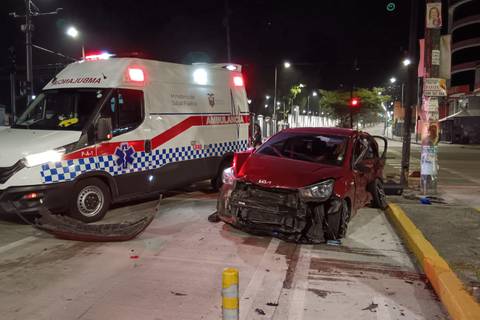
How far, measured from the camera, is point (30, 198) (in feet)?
22.9

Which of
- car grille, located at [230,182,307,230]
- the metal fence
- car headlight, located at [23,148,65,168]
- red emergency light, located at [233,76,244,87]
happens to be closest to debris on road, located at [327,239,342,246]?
car grille, located at [230,182,307,230]

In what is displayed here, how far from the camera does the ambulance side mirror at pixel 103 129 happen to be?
7648 mm

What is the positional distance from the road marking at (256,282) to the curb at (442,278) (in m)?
1.85

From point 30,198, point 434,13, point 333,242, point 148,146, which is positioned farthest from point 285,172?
point 434,13

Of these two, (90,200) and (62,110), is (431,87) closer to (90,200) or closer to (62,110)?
(90,200)

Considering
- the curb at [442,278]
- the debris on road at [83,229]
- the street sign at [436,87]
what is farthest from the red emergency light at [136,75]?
the street sign at [436,87]

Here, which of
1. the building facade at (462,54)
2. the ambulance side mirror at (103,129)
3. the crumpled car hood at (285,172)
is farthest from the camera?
the building facade at (462,54)

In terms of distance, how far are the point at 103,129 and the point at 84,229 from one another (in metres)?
1.66

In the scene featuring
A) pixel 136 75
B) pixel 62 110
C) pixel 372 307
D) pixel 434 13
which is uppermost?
pixel 434 13

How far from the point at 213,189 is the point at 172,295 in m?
6.64

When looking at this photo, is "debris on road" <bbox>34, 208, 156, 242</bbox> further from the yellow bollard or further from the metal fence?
the metal fence

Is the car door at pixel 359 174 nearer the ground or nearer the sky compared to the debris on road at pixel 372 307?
nearer the sky

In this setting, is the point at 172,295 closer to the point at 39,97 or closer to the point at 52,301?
the point at 52,301

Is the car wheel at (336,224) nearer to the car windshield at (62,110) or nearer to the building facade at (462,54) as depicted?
the car windshield at (62,110)
